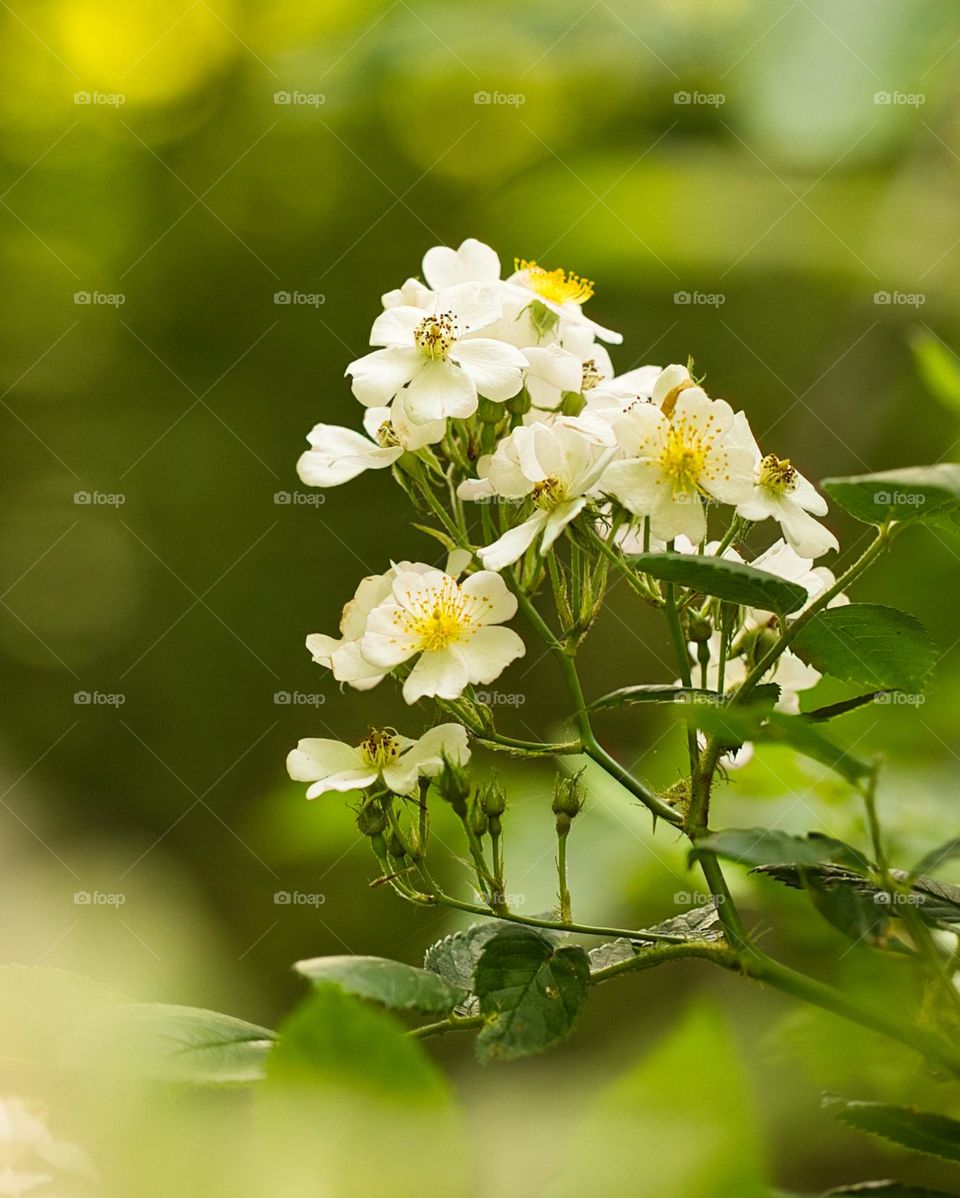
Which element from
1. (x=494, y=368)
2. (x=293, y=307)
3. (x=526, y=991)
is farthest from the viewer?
(x=293, y=307)

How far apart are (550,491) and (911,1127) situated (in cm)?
28

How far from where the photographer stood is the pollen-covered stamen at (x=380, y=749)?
0.52 meters

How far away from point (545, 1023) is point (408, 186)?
1391 millimetres

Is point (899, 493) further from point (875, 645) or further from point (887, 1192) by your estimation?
point (887, 1192)

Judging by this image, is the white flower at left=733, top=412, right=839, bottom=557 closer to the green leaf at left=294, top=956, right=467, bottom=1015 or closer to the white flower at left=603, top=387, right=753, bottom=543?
the white flower at left=603, top=387, right=753, bottom=543

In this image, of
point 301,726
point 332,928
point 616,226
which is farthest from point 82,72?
point 332,928

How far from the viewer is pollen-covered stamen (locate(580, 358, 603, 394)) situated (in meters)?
0.62

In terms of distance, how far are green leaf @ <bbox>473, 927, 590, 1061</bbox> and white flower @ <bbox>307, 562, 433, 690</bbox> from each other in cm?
14

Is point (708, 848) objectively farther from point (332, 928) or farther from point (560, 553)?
point (332, 928)

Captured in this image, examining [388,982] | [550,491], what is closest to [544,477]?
[550,491]

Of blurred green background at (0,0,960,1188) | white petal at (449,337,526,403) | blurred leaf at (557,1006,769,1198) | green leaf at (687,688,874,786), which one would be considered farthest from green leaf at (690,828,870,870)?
blurred green background at (0,0,960,1188)

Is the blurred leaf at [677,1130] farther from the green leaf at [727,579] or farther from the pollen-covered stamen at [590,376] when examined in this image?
the pollen-covered stamen at [590,376]

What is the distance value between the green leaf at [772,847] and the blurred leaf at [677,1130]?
0.45ft

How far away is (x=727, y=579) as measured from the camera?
42 centimetres
